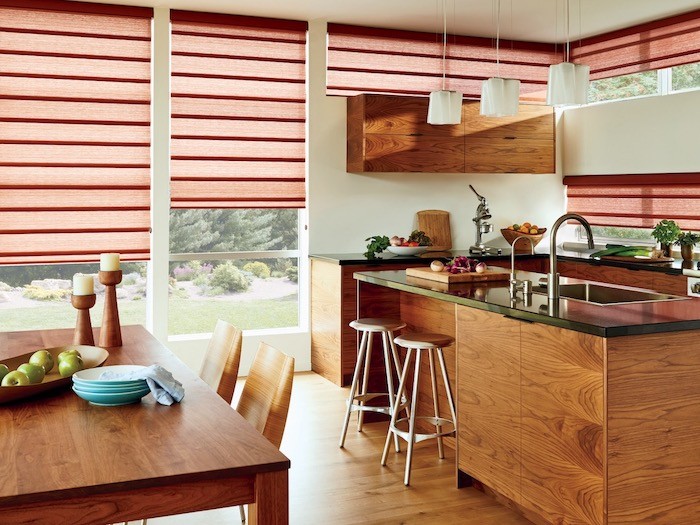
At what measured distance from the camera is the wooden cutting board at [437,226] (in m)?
6.88

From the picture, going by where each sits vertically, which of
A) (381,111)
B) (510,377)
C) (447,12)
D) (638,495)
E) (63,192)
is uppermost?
(447,12)

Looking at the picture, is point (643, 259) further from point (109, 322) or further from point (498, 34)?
point (109, 322)

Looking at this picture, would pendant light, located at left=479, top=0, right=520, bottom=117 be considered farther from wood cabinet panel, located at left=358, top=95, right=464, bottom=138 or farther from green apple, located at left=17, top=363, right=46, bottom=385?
green apple, located at left=17, top=363, right=46, bottom=385

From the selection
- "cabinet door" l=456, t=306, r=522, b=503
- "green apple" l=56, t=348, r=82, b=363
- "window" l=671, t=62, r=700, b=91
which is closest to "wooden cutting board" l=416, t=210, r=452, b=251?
"window" l=671, t=62, r=700, b=91

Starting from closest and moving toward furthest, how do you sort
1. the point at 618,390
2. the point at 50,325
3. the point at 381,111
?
the point at 618,390
the point at 381,111
the point at 50,325

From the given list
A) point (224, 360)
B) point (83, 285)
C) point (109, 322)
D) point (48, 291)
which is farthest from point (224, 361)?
point (48, 291)

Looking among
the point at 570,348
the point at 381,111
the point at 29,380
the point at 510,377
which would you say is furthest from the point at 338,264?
the point at 29,380

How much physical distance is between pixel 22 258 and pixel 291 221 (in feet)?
6.77

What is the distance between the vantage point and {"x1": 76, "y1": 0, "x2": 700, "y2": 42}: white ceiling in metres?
5.86

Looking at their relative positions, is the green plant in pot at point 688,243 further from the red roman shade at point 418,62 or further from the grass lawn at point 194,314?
the grass lawn at point 194,314

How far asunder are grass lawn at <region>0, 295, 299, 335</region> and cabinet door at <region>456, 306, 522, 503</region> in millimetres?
3062

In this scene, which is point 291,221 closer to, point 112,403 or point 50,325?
point 50,325

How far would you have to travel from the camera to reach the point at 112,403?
2.37m

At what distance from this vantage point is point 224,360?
3246 millimetres
